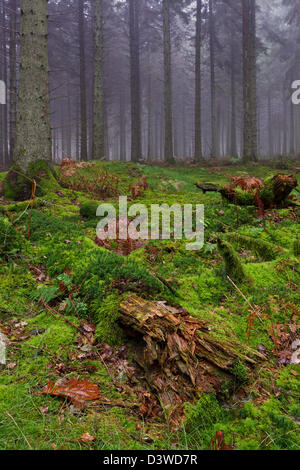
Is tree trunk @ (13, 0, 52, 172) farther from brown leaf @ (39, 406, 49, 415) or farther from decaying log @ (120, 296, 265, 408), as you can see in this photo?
brown leaf @ (39, 406, 49, 415)

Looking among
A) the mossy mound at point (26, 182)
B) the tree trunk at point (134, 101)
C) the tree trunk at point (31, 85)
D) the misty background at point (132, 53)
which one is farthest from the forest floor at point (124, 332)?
the tree trunk at point (134, 101)

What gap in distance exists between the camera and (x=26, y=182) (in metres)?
6.64

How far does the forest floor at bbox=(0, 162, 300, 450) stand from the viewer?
1800mm

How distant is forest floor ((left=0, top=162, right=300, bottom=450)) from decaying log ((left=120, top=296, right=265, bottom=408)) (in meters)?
0.08

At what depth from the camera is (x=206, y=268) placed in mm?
4066

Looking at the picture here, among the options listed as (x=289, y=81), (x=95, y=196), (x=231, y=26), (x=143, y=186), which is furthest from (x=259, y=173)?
(x=289, y=81)

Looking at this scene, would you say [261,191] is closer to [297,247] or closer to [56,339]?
[297,247]

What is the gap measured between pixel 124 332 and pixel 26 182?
5.23 metres

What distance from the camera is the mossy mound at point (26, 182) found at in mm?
6508

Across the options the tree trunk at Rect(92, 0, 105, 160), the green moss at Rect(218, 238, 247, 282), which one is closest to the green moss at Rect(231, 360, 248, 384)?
the green moss at Rect(218, 238, 247, 282)

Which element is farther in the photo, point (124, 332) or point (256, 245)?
point (256, 245)

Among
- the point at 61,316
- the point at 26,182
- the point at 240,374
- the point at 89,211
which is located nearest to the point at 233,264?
the point at 240,374

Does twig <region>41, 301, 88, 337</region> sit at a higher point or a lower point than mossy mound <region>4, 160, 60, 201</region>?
lower
